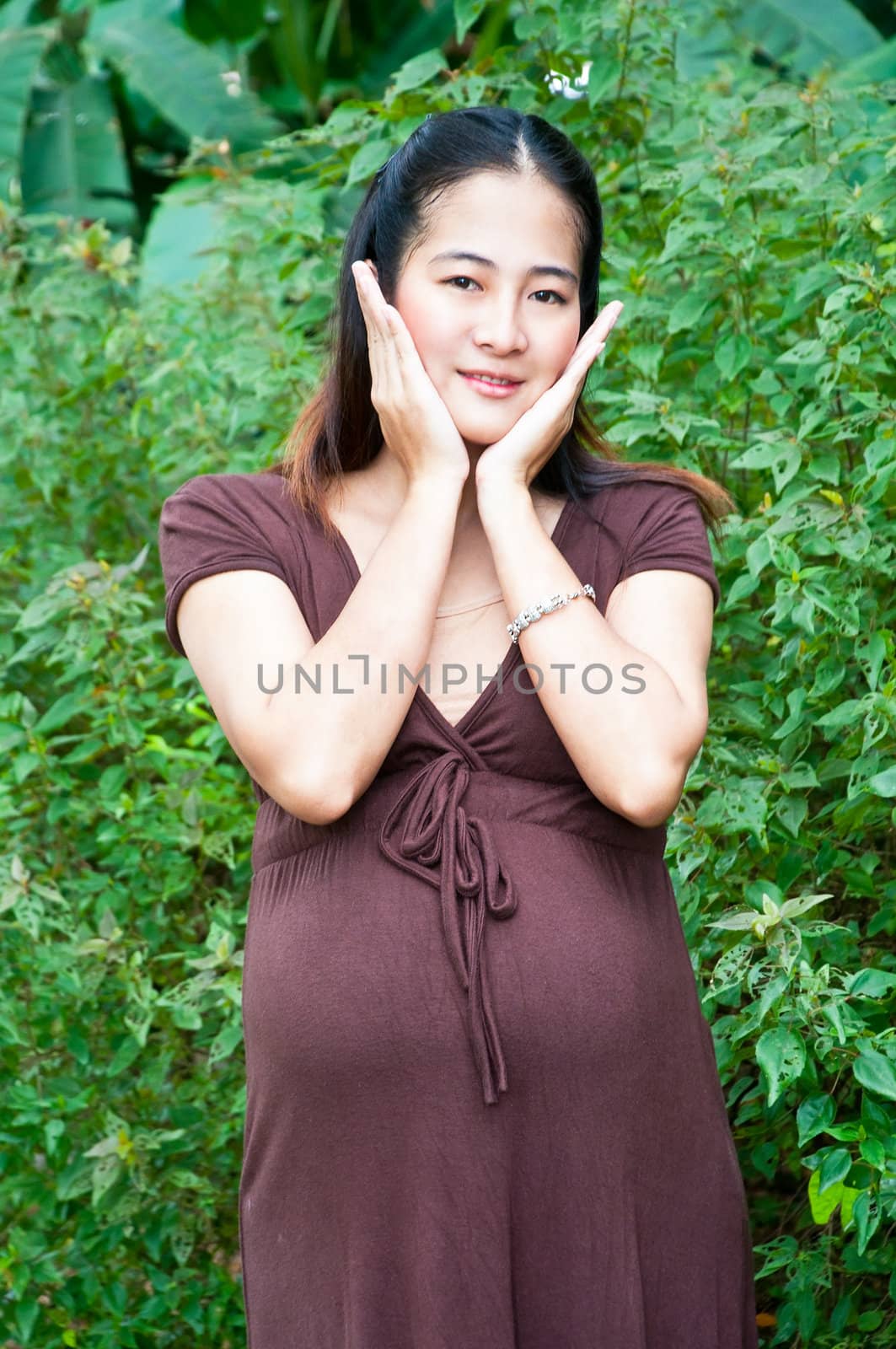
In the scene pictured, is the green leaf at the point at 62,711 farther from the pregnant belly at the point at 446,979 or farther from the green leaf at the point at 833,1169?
the green leaf at the point at 833,1169

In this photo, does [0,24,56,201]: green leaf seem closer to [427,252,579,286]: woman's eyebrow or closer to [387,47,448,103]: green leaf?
[387,47,448,103]: green leaf

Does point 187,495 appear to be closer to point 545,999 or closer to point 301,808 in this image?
point 301,808

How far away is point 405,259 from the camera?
204 centimetres

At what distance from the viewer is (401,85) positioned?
2.86 m

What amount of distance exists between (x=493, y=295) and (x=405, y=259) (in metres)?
0.16

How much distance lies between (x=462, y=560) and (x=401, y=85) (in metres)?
1.23

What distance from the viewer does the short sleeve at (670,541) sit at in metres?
1.99

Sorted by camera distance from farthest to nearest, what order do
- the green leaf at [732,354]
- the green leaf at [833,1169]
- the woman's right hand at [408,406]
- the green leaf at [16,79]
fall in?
the green leaf at [16,79] < the green leaf at [732,354] < the green leaf at [833,1169] < the woman's right hand at [408,406]

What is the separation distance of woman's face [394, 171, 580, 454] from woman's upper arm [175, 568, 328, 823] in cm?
38

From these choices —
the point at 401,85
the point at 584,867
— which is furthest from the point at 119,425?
the point at 584,867

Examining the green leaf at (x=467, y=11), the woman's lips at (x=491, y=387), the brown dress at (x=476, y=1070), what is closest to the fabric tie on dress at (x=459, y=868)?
the brown dress at (x=476, y=1070)

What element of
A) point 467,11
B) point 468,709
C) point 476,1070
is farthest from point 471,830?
point 467,11

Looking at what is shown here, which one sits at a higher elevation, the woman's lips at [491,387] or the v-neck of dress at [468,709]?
the woman's lips at [491,387]

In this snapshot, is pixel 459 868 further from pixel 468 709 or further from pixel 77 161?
pixel 77 161
